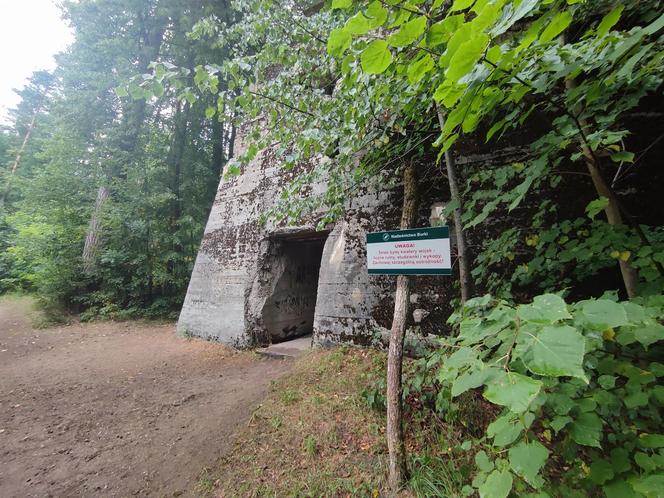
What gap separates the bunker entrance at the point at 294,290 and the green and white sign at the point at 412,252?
308 cm

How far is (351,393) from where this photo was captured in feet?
9.18

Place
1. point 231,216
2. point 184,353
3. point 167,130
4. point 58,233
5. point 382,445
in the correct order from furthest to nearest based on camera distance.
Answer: point 167,130
point 58,233
point 231,216
point 184,353
point 382,445

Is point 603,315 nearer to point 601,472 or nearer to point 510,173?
point 601,472

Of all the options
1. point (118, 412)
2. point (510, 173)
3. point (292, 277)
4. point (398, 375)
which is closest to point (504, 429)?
point (398, 375)

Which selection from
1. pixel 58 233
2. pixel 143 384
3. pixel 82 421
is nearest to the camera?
pixel 82 421

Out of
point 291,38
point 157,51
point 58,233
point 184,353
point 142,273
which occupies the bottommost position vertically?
point 184,353

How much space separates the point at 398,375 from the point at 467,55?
1.89 meters

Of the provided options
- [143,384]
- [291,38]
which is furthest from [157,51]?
[143,384]

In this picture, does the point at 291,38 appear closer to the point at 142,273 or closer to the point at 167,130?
the point at 142,273

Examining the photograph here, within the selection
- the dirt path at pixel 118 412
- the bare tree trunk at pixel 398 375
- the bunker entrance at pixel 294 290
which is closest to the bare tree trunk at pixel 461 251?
the bare tree trunk at pixel 398 375

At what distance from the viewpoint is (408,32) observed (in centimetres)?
91

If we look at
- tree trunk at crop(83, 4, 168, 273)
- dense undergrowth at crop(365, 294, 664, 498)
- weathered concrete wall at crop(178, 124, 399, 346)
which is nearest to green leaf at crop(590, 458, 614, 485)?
dense undergrowth at crop(365, 294, 664, 498)

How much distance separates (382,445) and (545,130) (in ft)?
10.6

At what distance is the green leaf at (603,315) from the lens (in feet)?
2.50
